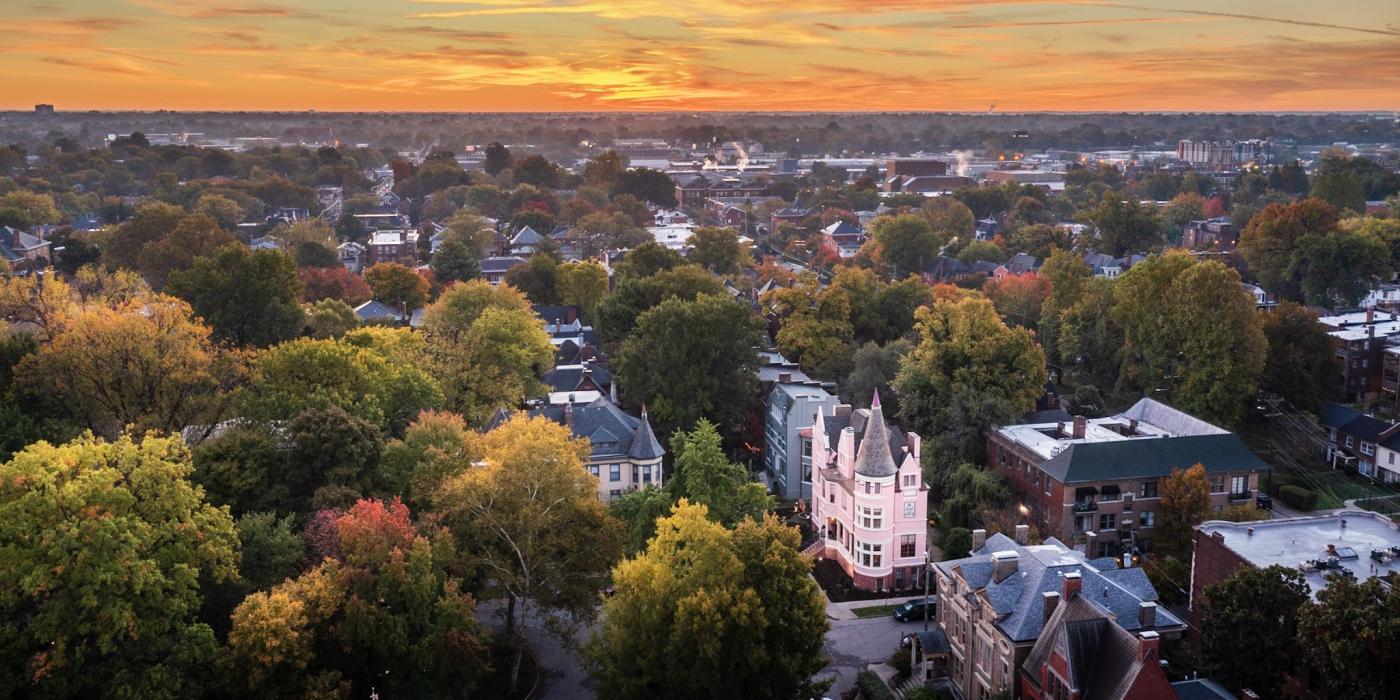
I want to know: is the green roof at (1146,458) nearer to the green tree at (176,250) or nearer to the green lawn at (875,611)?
the green lawn at (875,611)

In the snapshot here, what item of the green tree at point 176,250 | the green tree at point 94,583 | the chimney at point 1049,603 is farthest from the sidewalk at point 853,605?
the green tree at point 176,250

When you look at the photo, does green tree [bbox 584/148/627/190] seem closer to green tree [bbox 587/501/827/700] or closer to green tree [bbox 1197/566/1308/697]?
green tree [bbox 587/501/827/700]

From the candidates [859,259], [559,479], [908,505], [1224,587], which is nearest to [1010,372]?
[908,505]

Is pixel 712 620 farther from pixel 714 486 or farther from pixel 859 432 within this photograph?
pixel 859 432

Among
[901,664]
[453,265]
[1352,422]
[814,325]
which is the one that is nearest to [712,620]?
[901,664]

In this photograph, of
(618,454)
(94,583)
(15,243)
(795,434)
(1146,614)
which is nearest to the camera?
(94,583)

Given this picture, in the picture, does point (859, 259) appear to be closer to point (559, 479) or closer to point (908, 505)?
point (908, 505)

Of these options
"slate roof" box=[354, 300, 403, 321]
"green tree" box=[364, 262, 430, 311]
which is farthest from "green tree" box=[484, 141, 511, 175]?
"slate roof" box=[354, 300, 403, 321]
